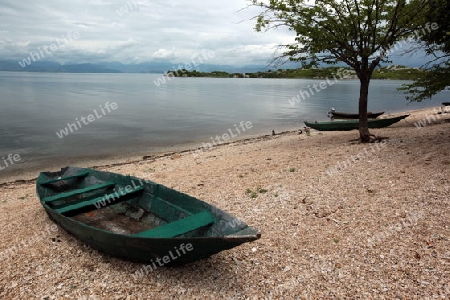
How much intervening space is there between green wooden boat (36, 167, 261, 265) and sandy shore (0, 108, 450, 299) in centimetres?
62

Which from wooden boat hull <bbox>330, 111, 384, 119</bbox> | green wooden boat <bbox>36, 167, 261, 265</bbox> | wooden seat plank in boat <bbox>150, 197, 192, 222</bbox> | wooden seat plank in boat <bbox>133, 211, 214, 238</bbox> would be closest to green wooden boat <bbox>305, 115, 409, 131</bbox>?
wooden boat hull <bbox>330, 111, 384, 119</bbox>

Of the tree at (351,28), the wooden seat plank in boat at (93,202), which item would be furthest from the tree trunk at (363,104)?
the wooden seat plank in boat at (93,202)

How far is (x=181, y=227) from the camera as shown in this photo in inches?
267

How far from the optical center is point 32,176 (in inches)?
702

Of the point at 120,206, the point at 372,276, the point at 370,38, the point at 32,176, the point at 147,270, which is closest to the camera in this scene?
the point at 372,276

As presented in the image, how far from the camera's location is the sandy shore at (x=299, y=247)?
239 inches

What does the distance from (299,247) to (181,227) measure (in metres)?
2.83

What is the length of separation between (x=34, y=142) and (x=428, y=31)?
28231mm

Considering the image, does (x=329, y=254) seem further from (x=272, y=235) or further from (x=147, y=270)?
(x=147, y=270)

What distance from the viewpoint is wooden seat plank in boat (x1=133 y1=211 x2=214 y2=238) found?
6.55 m

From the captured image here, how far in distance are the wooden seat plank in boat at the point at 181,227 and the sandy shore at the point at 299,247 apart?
2.75ft

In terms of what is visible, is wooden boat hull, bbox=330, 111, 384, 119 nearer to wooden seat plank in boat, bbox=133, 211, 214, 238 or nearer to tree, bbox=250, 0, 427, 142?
tree, bbox=250, 0, 427, 142

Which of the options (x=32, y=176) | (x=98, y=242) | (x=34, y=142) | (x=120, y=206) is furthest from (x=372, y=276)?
(x=34, y=142)

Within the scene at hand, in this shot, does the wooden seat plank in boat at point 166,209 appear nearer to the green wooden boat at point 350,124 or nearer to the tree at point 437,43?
the tree at point 437,43
